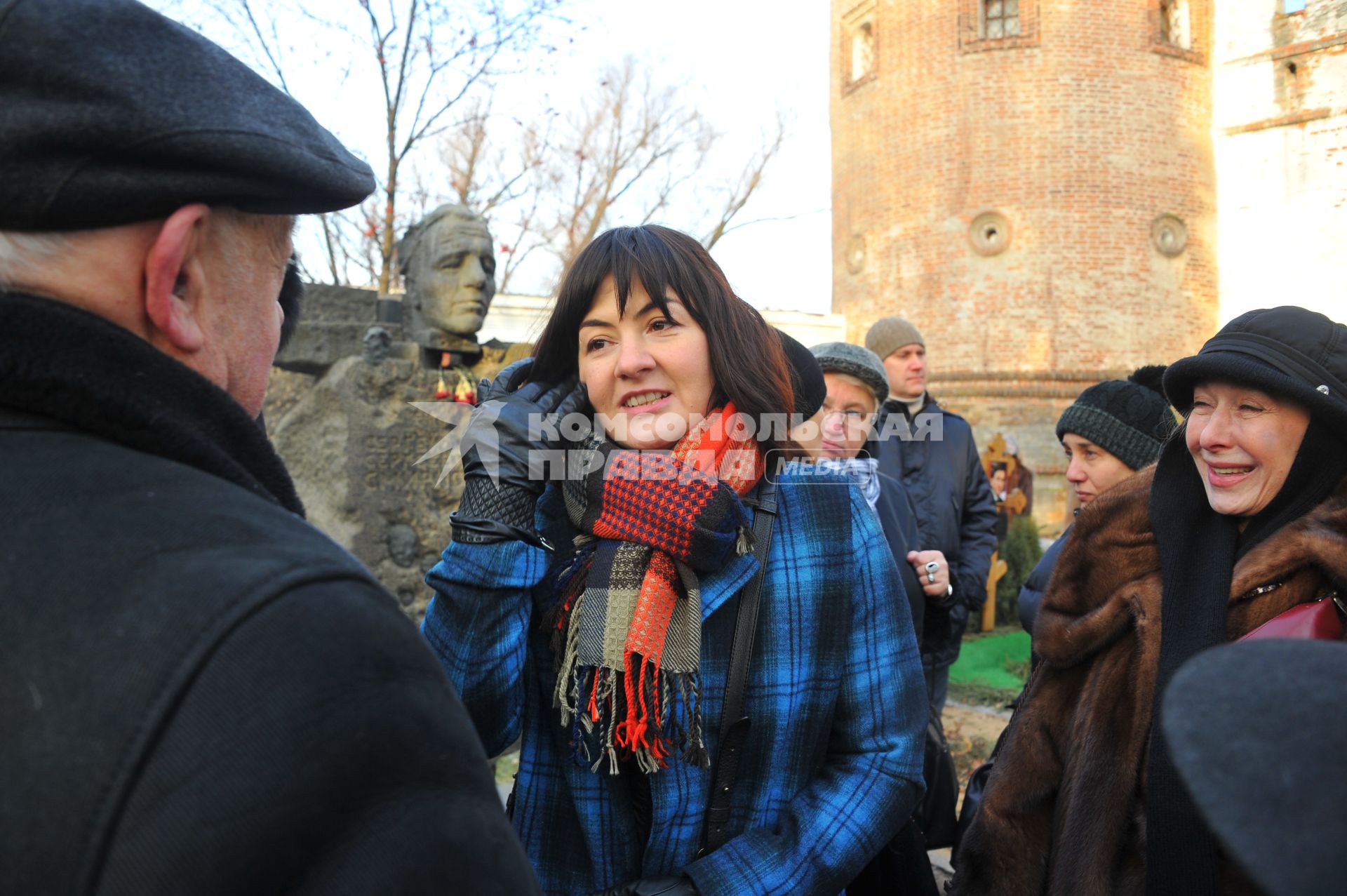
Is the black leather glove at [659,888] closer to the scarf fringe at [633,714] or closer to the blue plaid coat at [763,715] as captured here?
the blue plaid coat at [763,715]

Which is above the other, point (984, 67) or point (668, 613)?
point (984, 67)

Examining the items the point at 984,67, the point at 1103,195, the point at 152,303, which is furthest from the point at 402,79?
the point at 1103,195

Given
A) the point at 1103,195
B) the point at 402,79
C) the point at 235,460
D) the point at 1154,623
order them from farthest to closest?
1. the point at 1103,195
2. the point at 402,79
3. the point at 1154,623
4. the point at 235,460

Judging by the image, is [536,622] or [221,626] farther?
[536,622]

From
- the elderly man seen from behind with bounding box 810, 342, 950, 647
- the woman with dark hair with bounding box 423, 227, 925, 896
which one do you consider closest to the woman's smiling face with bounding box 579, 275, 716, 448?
the woman with dark hair with bounding box 423, 227, 925, 896

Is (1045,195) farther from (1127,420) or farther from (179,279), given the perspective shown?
(179,279)

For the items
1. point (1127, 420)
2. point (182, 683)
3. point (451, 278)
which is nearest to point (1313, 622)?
point (1127, 420)

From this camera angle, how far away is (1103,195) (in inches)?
589

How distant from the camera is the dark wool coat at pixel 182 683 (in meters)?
0.70

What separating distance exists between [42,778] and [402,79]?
926 centimetres

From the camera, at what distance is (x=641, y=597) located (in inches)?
70.6

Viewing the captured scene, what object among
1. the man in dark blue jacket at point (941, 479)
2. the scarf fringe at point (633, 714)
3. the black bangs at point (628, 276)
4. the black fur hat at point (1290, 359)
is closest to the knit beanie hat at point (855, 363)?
the man in dark blue jacket at point (941, 479)

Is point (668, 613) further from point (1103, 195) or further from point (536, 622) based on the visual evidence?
point (1103, 195)

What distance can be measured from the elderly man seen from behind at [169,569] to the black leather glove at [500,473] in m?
0.84
